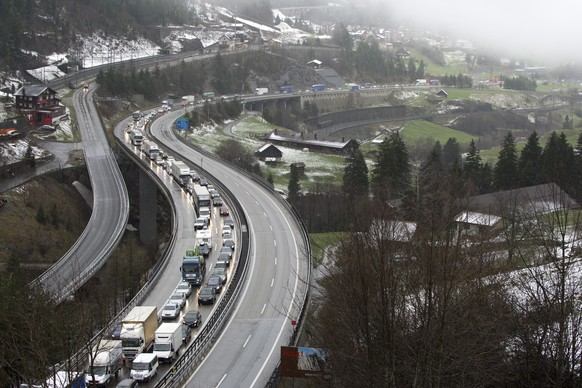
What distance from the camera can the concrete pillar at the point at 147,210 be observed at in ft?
162

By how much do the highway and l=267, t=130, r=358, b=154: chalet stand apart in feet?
61.5

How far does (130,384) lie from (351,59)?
122 meters

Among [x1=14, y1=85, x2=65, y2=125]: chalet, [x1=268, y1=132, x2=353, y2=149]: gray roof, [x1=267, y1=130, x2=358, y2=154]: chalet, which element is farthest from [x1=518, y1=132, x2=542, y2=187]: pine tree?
[x1=14, y1=85, x2=65, y2=125]: chalet

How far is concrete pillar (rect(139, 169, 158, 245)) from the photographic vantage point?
49.3m

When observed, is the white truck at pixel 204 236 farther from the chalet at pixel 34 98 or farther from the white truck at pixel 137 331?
the chalet at pixel 34 98

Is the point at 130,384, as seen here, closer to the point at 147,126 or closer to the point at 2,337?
the point at 2,337

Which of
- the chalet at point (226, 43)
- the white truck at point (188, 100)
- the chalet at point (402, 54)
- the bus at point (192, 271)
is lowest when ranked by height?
the chalet at point (402, 54)

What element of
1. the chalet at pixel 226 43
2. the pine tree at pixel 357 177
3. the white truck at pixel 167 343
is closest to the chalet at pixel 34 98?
the pine tree at pixel 357 177

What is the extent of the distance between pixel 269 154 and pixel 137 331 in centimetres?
4774

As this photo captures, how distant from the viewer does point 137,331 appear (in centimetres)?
2214

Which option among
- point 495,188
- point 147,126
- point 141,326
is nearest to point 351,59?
point 147,126

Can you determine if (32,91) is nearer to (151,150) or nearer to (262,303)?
(151,150)

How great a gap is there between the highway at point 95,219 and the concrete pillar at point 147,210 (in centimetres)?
140

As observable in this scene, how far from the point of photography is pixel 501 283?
58.2 feet
